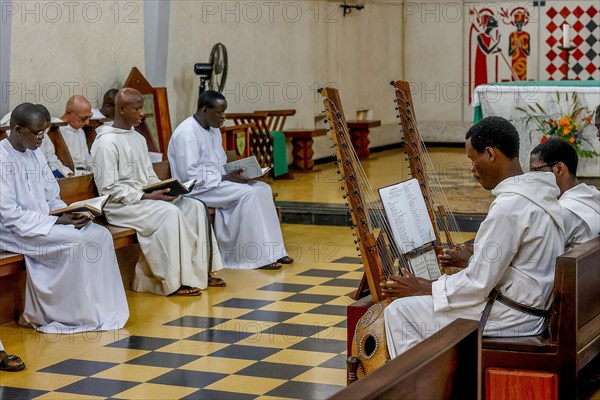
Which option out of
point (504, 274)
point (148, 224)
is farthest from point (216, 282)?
point (504, 274)

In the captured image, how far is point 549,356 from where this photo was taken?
397cm

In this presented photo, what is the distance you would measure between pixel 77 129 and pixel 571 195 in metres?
4.88

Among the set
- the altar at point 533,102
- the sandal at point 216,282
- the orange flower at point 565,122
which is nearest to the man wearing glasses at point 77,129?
the sandal at point 216,282

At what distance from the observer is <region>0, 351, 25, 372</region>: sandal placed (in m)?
5.26

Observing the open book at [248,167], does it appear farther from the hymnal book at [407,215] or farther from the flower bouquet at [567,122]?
the hymnal book at [407,215]

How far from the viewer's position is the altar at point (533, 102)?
10.8 m

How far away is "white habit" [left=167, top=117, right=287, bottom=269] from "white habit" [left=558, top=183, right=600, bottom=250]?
3.69 m

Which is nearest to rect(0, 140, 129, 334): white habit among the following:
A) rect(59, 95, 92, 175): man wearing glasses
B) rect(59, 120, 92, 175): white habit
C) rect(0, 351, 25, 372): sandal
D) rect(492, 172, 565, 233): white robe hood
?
rect(0, 351, 25, 372): sandal

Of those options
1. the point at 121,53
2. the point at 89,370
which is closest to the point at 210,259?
the point at 89,370

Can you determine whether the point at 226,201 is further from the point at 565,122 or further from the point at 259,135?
the point at 259,135

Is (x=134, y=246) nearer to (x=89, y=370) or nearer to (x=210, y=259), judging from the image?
(x=210, y=259)

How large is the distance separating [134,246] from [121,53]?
9.20 feet

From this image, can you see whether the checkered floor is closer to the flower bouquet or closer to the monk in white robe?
the monk in white robe

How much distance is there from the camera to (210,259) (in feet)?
24.7
